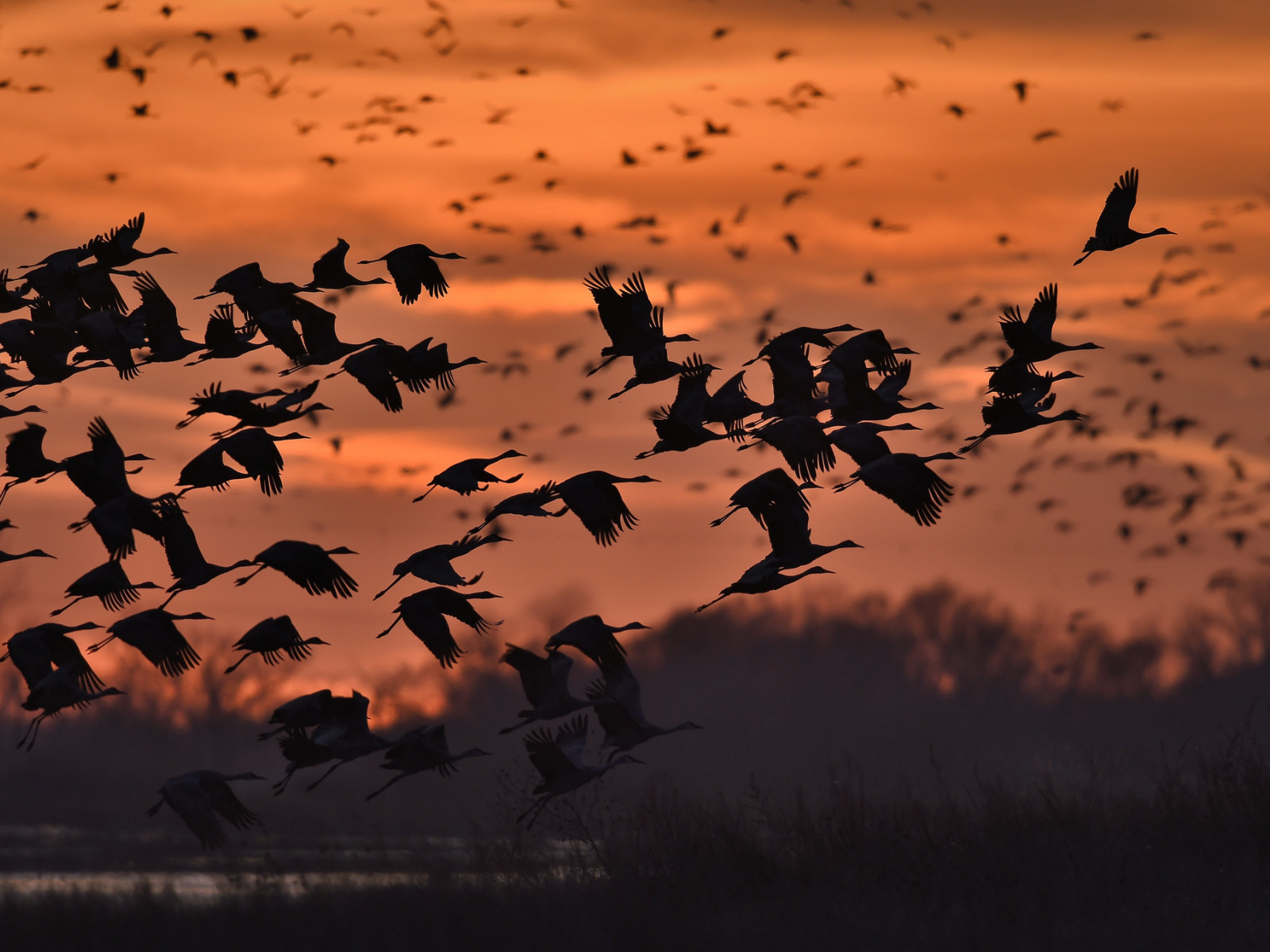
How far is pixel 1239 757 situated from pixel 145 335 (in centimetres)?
1867

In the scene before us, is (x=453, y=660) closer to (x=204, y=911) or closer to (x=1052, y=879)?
(x=1052, y=879)

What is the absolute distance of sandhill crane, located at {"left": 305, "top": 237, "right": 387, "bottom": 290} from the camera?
1441 cm

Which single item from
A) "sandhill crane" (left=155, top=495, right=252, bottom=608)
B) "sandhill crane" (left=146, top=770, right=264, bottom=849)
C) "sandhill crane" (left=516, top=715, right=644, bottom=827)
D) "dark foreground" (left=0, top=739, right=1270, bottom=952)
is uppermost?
"sandhill crane" (left=155, top=495, right=252, bottom=608)

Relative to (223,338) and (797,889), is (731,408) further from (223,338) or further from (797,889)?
(797,889)

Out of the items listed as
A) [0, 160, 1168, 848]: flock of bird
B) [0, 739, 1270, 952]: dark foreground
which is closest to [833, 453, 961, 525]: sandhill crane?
[0, 160, 1168, 848]: flock of bird

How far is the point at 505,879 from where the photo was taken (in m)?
24.4

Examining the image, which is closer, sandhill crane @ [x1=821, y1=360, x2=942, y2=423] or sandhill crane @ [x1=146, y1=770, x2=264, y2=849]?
sandhill crane @ [x1=146, y1=770, x2=264, y2=849]

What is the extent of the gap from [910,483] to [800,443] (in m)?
1.11

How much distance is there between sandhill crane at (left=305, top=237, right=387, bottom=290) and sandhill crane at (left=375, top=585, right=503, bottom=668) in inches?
148

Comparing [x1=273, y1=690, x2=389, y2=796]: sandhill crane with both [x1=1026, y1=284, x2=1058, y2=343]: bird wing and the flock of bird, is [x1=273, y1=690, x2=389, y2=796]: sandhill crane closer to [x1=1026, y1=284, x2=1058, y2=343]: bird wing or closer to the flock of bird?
the flock of bird

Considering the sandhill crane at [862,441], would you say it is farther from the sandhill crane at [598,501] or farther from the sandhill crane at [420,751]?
the sandhill crane at [420,751]

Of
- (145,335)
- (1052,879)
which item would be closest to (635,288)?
(145,335)

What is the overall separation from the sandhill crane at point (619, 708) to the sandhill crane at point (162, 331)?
568cm

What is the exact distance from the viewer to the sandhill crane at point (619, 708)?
1161 centimetres
